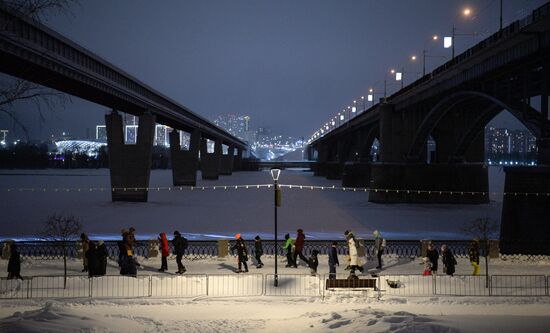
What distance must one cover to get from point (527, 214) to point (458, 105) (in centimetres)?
2508

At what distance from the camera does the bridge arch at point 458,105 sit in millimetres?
31359

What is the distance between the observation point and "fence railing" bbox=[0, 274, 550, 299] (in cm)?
1440

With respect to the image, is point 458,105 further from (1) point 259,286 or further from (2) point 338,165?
(2) point 338,165

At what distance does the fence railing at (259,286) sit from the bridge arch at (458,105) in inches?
643

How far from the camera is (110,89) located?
4444 centimetres

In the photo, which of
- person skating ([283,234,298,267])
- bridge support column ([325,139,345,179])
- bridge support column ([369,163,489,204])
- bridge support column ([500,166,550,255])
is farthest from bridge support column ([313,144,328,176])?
person skating ([283,234,298,267])

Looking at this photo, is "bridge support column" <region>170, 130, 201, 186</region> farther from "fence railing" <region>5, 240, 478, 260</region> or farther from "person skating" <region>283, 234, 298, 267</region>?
"person skating" <region>283, 234, 298, 267</region>

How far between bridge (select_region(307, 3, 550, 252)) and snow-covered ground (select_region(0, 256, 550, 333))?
9818 mm

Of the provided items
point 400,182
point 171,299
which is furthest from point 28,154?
point 171,299

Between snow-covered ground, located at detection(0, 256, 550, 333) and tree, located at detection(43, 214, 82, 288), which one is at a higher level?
tree, located at detection(43, 214, 82, 288)

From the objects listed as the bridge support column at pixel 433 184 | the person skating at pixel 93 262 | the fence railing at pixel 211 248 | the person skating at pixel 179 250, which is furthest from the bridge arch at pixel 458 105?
the person skating at pixel 93 262

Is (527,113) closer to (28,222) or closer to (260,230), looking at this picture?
(260,230)

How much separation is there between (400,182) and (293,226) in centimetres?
2397

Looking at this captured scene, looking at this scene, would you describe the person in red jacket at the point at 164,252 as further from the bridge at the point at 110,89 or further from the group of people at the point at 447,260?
the group of people at the point at 447,260
